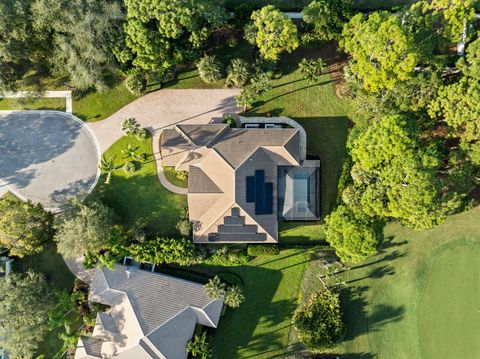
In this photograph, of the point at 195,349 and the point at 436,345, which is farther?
the point at 436,345

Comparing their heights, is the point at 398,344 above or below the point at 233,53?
below

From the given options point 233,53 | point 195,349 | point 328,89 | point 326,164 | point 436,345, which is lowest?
point 436,345

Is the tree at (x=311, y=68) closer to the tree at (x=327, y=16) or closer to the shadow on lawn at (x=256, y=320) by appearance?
the tree at (x=327, y=16)

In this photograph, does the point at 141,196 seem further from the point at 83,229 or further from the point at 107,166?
the point at 83,229

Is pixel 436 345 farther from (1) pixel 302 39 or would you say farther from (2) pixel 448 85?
(1) pixel 302 39

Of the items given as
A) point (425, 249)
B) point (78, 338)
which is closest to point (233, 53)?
point (425, 249)

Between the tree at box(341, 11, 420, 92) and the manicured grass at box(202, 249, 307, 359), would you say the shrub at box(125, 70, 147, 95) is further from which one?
the tree at box(341, 11, 420, 92)

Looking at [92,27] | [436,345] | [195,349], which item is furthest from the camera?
[436,345]

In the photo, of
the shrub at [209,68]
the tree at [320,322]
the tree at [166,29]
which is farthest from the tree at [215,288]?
the tree at [166,29]
